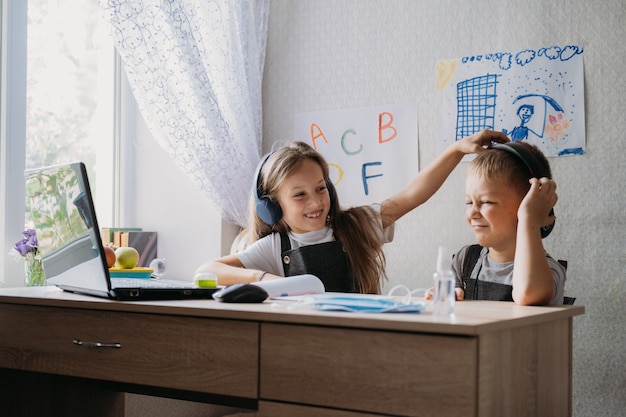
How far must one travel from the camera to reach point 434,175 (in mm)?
2027

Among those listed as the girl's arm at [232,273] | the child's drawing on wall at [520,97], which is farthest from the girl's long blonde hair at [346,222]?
the child's drawing on wall at [520,97]

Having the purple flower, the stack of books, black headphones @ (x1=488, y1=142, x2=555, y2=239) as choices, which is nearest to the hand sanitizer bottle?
black headphones @ (x1=488, y1=142, x2=555, y2=239)

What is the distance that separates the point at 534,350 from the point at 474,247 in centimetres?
67

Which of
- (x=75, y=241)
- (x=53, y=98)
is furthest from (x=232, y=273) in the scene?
(x=53, y=98)

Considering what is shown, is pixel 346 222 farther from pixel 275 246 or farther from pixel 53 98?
pixel 53 98

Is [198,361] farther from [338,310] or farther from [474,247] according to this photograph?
[474,247]

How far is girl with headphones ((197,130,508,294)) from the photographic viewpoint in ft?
6.53

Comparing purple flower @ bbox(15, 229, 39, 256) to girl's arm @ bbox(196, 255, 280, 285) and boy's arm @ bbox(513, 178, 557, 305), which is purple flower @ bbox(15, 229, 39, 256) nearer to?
girl's arm @ bbox(196, 255, 280, 285)

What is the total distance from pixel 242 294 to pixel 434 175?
32.9 inches

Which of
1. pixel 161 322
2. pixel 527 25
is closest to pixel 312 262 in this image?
pixel 161 322

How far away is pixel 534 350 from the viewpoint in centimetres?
123

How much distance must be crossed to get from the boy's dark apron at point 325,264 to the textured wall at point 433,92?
475mm

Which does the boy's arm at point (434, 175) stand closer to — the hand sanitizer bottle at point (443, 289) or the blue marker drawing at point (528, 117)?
the blue marker drawing at point (528, 117)

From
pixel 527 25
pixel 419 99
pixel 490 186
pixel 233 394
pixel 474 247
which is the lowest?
pixel 233 394
